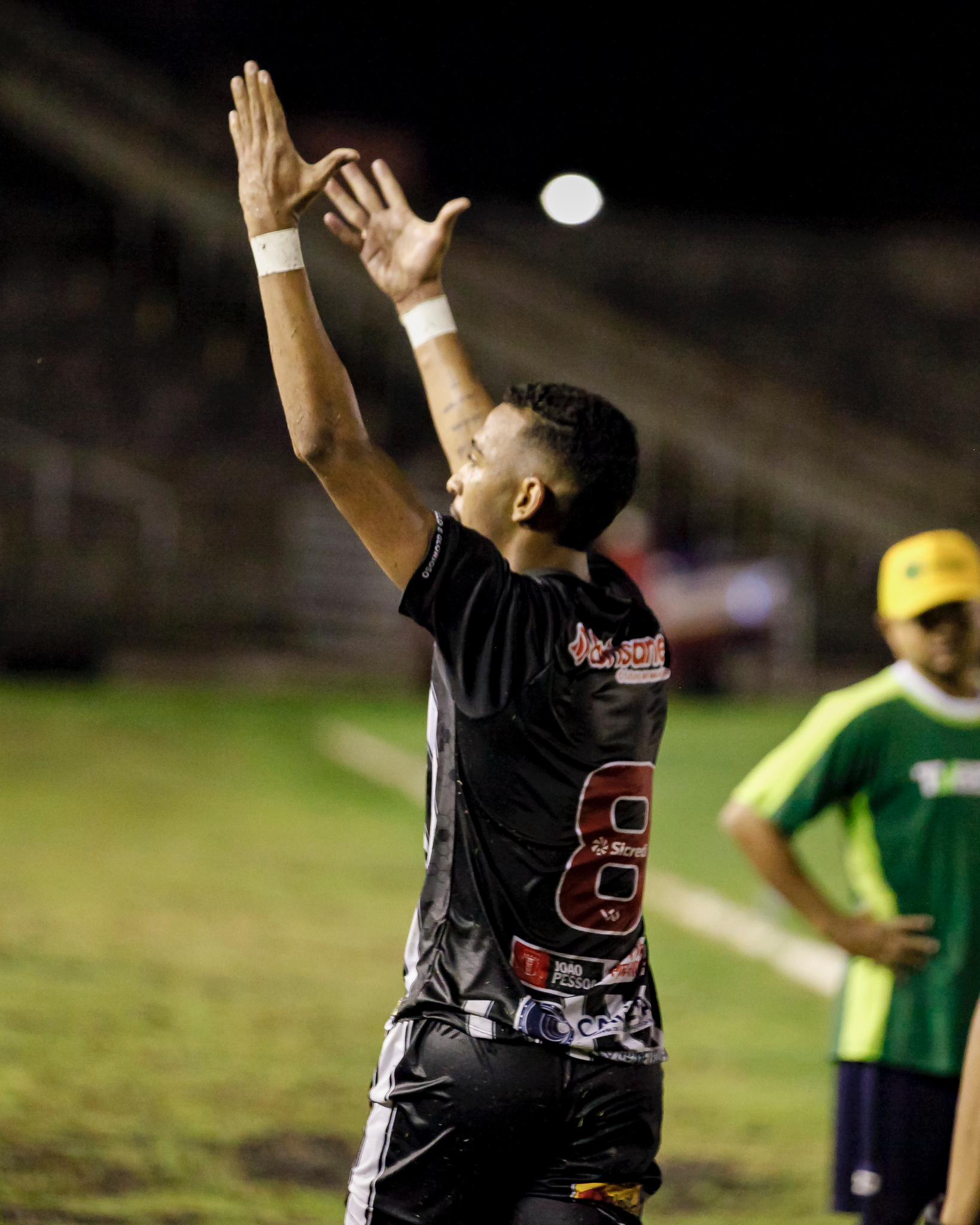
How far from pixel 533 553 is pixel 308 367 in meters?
0.54

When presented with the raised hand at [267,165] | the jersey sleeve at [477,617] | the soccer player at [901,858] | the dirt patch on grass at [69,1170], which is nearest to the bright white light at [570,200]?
the dirt patch on grass at [69,1170]

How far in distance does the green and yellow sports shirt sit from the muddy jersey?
1134 mm

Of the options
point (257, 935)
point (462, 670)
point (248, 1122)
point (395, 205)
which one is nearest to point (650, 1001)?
point (462, 670)

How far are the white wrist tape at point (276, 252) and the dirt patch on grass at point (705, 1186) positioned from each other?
3.76 m

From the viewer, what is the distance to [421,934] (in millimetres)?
2877

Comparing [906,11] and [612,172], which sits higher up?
[906,11]

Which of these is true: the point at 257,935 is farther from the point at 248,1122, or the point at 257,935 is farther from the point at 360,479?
the point at 360,479

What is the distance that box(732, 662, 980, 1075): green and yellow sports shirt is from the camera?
3822 millimetres

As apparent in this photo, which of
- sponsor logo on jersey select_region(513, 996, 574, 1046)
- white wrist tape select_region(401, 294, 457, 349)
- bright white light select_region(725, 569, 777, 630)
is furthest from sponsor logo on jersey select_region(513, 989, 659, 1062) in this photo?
bright white light select_region(725, 569, 777, 630)

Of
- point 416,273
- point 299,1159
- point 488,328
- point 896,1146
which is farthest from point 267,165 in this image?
point 488,328

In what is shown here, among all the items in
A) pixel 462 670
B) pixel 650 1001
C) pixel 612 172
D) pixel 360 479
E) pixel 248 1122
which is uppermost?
pixel 612 172

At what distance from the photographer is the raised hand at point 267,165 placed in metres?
2.87

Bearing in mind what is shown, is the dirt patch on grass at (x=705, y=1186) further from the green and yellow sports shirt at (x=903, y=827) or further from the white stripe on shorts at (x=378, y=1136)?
the white stripe on shorts at (x=378, y=1136)

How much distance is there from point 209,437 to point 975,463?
42.8 feet
